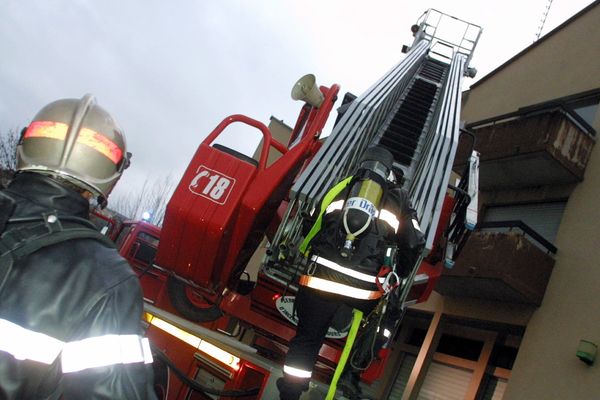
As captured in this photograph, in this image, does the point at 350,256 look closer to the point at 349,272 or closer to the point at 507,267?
the point at 349,272

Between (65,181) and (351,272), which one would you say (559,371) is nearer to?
(351,272)

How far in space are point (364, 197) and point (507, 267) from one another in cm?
585

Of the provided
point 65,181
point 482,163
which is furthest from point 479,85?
point 65,181

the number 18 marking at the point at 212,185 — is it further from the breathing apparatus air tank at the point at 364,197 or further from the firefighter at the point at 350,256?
the breathing apparatus air tank at the point at 364,197

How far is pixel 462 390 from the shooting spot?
370 inches

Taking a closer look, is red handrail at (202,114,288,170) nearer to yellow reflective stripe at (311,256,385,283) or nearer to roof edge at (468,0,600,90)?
yellow reflective stripe at (311,256,385,283)

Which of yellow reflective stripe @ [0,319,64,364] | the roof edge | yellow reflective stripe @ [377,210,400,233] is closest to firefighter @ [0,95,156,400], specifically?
yellow reflective stripe @ [0,319,64,364]

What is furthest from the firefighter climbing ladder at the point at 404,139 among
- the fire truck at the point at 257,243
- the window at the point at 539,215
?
the window at the point at 539,215

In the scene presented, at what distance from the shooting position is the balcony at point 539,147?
30.8ft

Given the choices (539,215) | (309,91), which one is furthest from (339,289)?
(539,215)

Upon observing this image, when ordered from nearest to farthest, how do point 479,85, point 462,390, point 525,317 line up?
point 525,317 → point 462,390 → point 479,85

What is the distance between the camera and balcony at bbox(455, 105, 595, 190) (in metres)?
9.38

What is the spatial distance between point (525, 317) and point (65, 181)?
8.55m

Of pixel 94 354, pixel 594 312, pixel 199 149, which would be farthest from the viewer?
pixel 594 312
